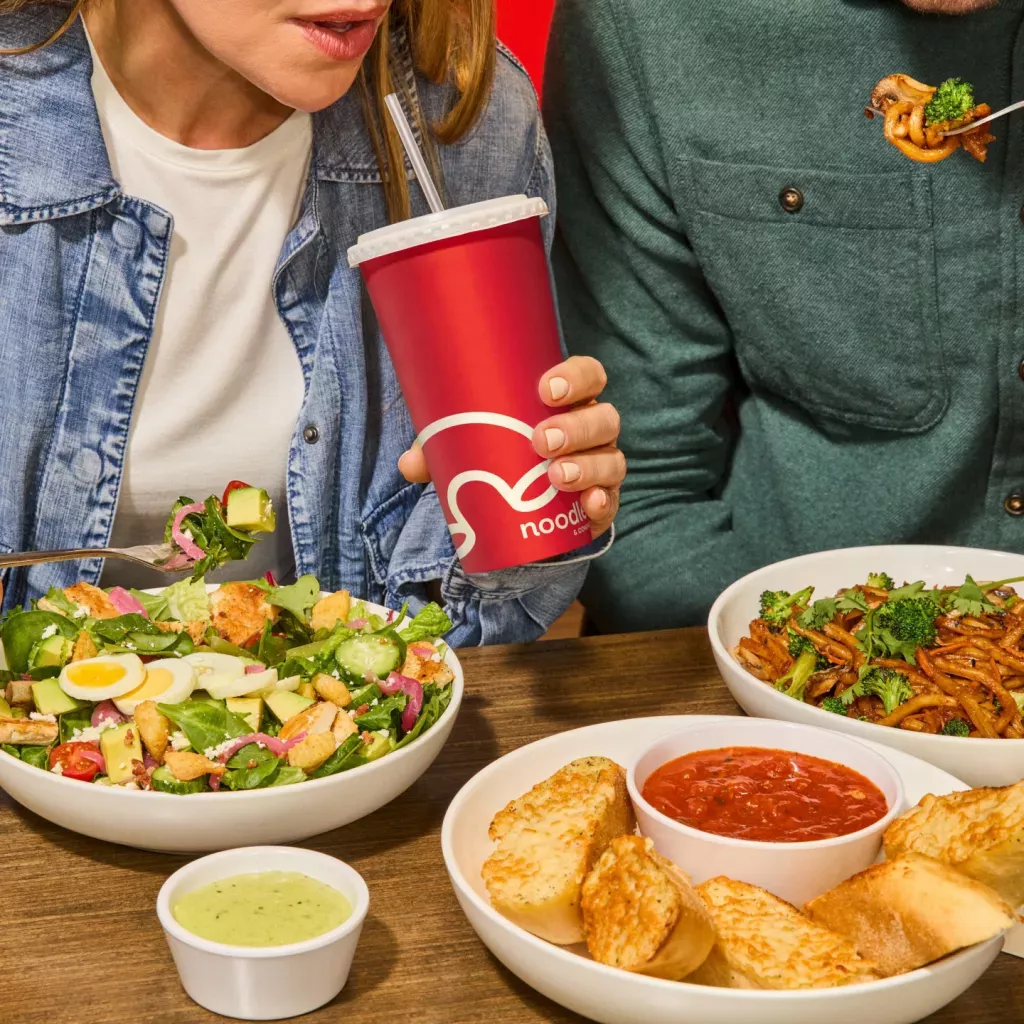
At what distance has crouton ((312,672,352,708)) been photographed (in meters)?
1.35

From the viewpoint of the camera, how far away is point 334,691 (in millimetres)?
1347

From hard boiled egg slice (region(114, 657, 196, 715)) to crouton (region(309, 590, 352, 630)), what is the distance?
191 millimetres

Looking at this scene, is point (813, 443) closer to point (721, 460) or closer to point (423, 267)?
point (721, 460)

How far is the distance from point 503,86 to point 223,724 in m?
1.28

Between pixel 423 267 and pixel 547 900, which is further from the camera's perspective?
pixel 423 267

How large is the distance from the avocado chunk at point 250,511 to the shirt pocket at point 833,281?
1107 millimetres

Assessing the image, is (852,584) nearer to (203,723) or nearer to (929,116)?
(929,116)

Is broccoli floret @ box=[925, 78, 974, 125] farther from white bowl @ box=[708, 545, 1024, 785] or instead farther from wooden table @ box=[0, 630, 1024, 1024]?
wooden table @ box=[0, 630, 1024, 1024]

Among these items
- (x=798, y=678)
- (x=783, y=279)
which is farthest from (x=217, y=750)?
(x=783, y=279)

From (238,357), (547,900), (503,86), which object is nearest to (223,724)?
(547,900)

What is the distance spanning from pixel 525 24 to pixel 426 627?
2.64 meters

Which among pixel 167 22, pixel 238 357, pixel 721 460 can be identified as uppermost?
pixel 167 22

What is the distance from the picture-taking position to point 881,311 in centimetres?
226

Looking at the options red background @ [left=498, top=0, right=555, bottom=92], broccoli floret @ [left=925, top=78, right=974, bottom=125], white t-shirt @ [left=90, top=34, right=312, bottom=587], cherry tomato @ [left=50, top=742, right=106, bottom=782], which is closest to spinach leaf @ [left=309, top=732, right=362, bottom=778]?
cherry tomato @ [left=50, top=742, right=106, bottom=782]
